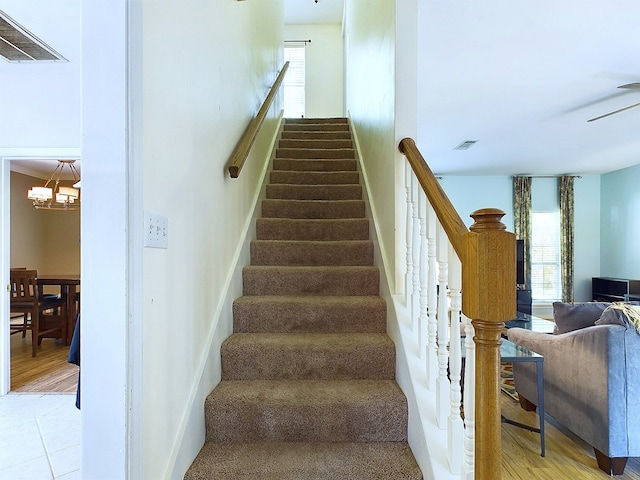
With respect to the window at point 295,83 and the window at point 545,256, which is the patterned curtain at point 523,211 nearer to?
the window at point 545,256

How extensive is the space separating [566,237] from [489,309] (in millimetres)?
7852

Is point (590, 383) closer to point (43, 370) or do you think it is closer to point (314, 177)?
point (314, 177)

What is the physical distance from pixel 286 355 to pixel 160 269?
2.78 ft

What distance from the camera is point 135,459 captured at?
3.36 feet

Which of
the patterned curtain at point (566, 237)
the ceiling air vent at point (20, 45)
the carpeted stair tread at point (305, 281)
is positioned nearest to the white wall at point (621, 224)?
the patterned curtain at point (566, 237)

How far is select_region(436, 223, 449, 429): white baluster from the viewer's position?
129cm

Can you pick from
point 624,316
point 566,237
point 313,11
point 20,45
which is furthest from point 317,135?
point 566,237

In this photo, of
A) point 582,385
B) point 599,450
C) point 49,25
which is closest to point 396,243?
point 582,385

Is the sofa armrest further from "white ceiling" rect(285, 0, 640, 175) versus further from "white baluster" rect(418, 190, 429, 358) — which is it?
"white ceiling" rect(285, 0, 640, 175)

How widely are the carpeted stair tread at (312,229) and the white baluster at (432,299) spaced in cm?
130

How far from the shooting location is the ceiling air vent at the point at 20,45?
2.15 metres

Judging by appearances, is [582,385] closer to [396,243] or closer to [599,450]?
[599,450]

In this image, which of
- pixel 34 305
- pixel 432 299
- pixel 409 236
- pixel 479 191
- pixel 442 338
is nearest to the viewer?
pixel 442 338

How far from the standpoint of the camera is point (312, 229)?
2.78 metres
